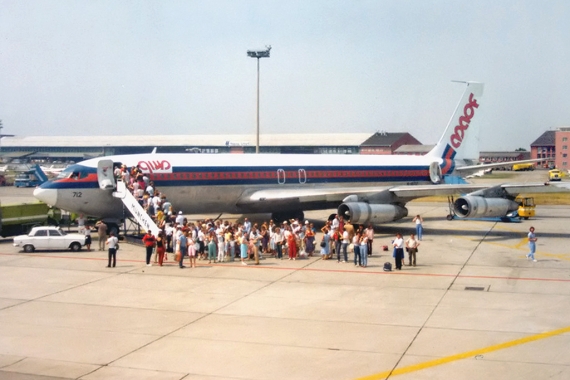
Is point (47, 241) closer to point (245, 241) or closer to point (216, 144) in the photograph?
point (245, 241)

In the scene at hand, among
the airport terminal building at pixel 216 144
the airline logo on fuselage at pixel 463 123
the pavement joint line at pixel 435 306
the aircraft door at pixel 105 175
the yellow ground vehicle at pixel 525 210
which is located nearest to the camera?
the pavement joint line at pixel 435 306

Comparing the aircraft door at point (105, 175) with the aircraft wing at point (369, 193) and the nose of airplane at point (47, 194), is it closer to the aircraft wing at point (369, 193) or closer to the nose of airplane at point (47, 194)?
the nose of airplane at point (47, 194)

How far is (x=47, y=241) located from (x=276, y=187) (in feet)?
43.7

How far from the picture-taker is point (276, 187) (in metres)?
38.4

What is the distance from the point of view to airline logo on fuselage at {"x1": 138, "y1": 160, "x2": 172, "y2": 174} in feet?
111

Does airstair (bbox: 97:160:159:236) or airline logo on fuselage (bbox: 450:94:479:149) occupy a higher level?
airline logo on fuselage (bbox: 450:94:479:149)

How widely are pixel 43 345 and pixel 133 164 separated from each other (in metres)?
19.3

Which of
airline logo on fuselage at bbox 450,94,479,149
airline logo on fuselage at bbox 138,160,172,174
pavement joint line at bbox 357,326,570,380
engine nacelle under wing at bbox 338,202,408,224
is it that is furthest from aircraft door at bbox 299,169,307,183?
pavement joint line at bbox 357,326,570,380

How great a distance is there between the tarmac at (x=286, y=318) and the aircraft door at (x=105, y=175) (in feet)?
15.5

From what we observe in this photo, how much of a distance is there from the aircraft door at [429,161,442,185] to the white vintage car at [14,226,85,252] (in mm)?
23635

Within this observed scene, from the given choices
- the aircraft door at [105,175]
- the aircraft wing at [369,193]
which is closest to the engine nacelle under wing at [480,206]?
the aircraft wing at [369,193]

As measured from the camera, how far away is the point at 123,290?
71.0 feet

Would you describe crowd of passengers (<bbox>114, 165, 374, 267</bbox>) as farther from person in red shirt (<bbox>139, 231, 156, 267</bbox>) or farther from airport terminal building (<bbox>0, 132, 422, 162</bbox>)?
airport terminal building (<bbox>0, 132, 422, 162</bbox>)

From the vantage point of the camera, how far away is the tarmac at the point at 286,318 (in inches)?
544
